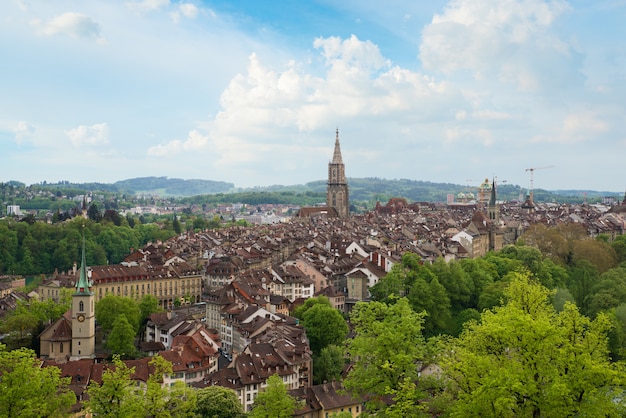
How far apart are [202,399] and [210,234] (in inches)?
3616

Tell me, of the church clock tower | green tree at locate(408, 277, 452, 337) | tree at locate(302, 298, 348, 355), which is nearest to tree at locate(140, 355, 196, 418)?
the church clock tower

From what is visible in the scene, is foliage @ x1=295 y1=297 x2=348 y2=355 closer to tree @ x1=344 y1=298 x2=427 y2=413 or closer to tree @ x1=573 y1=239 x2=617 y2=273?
tree @ x1=344 y1=298 x2=427 y2=413

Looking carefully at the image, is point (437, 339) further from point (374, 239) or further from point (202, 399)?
point (374, 239)

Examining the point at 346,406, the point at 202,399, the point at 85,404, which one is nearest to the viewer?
the point at 85,404

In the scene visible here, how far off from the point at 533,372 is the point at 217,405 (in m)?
21.3

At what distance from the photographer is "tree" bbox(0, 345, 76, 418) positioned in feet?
96.8

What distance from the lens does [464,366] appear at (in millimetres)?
26047

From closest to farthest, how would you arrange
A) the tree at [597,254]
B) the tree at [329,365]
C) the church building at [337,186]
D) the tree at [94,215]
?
the tree at [329,365], the tree at [597,254], the tree at [94,215], the church building at [337,186]

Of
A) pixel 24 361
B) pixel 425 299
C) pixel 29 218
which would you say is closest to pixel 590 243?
pixel 425 299

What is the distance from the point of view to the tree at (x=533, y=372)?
2453 centimetres

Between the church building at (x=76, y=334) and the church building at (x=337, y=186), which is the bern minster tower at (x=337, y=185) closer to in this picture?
the church building at (x=337, y=186)

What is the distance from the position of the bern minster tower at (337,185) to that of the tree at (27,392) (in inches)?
6085

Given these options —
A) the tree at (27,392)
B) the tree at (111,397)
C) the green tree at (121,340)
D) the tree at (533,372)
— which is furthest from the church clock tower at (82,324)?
the tree at (533,372)

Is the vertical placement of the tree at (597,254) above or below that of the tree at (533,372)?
below
